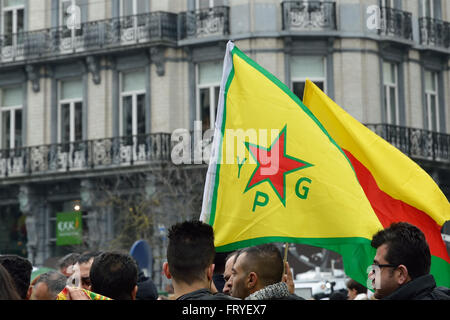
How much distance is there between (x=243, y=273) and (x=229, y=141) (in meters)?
2.17

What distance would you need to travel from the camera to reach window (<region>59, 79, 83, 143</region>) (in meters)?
31.1

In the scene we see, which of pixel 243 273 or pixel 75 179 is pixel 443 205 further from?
pixel 75 179

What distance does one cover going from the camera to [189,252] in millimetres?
5164

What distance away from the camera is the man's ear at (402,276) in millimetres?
5414

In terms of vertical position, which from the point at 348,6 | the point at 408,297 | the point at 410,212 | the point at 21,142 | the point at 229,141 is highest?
the point at 348,6

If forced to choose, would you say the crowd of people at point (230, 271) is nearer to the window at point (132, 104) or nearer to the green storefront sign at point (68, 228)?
the green storefront sign at point (68, 228)

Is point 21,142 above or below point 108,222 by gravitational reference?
above

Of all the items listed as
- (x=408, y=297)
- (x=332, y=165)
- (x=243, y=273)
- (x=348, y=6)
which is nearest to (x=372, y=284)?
(x=408, y=297)

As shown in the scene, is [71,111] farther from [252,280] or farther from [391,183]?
[252,280]

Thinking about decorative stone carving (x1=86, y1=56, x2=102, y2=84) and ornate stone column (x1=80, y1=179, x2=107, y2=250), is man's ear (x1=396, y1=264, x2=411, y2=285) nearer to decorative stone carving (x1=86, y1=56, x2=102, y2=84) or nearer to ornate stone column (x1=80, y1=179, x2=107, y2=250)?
ornate stone column (x1=80, y1=179, x2=107, y2=250)

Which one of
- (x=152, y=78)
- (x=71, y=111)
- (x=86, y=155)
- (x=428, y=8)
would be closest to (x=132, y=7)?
(x=152, y=78)

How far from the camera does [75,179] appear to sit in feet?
100

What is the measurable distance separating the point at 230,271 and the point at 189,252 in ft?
5.27

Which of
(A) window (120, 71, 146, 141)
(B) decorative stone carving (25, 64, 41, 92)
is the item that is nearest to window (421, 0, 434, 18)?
(A) window (120, 71, 146, 141)
